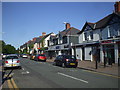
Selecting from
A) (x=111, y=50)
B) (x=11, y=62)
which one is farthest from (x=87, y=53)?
(x=11, y=62)

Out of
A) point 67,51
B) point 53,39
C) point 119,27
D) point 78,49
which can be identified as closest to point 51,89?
point 119,27

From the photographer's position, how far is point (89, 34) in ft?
83.8

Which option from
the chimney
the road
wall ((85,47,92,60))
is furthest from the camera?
wall ((85,47,92,60))

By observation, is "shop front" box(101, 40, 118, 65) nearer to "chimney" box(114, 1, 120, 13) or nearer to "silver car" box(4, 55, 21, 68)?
"chimney" box(114, 1, 120, 13)

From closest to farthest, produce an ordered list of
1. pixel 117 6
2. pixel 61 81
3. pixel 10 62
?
1. pixel 61 81
2. pixel 10 62
3. pixel 117 6

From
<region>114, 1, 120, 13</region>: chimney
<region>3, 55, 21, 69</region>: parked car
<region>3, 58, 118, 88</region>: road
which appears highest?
<region>114, 1, 120, 13</region>: chimney

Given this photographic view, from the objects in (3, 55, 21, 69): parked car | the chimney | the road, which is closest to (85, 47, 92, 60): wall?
the chimney

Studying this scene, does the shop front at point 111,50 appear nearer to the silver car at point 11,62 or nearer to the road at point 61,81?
the road at point 61,81

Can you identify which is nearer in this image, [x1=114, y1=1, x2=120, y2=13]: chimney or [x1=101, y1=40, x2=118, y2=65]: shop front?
[x1=101, y1=40, x2=118, y2=65]: shop front

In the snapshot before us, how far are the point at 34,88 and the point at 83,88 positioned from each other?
8.11 feet

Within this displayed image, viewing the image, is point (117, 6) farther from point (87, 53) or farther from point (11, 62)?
point (11, 62)

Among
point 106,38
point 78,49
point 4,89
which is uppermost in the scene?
point 106,38

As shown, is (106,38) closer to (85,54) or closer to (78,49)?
(85,54)

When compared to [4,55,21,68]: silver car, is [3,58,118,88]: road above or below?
below
